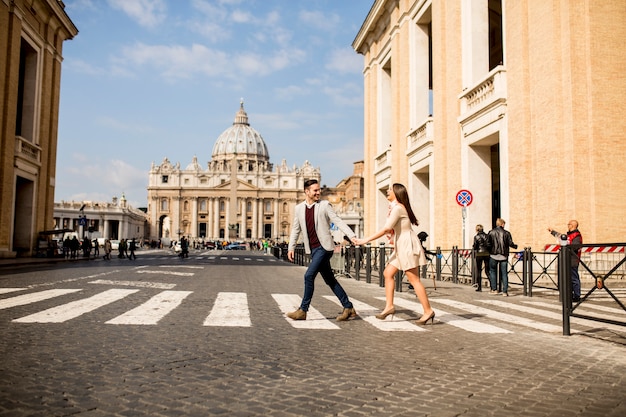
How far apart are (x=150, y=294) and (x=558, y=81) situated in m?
10.1

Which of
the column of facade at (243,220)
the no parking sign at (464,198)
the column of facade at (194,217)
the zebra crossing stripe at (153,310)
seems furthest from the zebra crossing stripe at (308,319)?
the column of facade at (194,217)

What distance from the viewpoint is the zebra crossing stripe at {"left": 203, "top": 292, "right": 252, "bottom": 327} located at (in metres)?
6.45

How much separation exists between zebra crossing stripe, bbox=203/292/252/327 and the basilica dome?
160 metres

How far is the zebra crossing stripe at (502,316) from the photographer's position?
6.84 meters

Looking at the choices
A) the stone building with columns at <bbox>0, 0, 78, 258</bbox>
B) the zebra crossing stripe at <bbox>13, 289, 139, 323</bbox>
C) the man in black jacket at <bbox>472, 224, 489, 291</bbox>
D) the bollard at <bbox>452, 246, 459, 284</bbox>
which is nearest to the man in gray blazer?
the zebra crossing stripe at <bbox>13, 289, 139, 323</bbox>

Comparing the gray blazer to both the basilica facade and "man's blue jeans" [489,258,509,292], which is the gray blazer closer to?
"man's blue jeans" [489,258,509,292]

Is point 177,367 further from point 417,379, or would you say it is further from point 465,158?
point 465,158

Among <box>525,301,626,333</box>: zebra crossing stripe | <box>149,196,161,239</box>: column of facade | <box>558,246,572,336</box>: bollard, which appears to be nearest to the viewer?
<box>558,246,572,336</box>: bollard

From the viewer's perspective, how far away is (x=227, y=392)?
3559 mm

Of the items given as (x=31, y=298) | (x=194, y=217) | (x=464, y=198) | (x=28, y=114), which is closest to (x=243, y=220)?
(x=194, y=217)

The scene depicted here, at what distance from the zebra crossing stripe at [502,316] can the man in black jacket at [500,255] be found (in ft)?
6.73

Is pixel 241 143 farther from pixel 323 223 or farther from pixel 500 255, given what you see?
pixel 323 223

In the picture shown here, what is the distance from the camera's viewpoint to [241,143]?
17062 centimetres

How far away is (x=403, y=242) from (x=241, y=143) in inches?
6565
